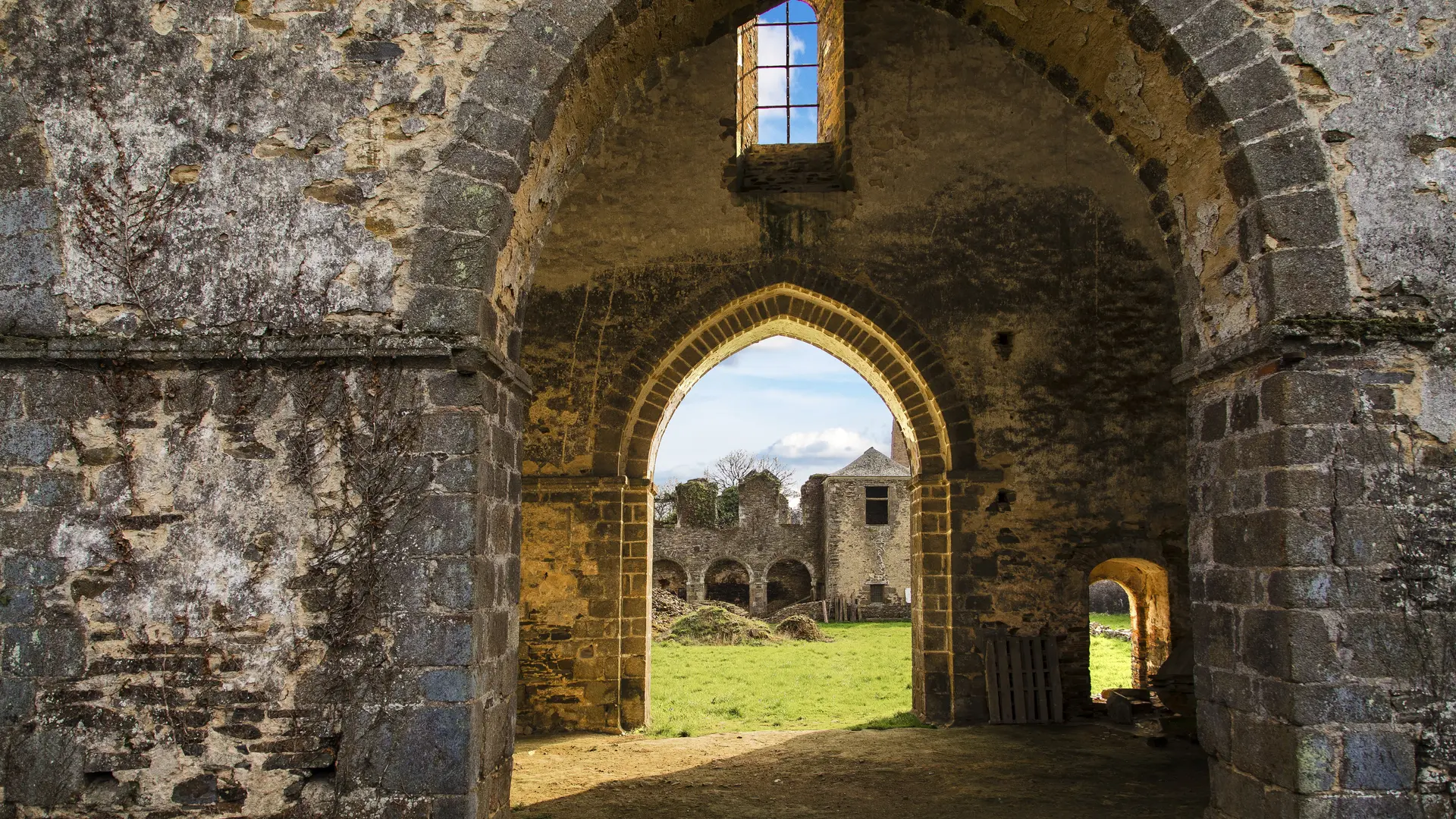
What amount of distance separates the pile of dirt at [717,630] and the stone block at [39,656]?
15176 millimetres

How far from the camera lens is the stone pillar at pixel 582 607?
395 inches

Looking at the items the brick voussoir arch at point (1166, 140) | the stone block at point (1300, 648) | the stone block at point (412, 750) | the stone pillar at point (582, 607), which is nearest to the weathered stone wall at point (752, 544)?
the stone pillar at point (582, 607)

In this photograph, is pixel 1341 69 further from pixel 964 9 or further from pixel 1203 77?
pixel 964 9


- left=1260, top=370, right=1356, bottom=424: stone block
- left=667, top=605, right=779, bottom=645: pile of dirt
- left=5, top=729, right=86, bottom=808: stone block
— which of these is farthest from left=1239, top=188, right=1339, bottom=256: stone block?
left=667, top=605, right=779, bottom=645: pile of dirt

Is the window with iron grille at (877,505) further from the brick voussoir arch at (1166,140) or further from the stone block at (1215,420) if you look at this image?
the brick voussoir arch at (1166,140)

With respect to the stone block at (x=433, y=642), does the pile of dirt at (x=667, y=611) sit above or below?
below

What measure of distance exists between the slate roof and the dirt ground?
17869 mm

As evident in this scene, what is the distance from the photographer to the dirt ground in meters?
6.83

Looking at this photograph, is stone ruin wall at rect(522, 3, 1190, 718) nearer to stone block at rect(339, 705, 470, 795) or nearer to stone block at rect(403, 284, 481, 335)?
stone block at rect(403, 284, 481, 335)

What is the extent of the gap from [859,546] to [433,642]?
23710mm

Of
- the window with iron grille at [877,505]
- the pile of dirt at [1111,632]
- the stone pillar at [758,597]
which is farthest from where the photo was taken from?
the window with iron grille at [877,505]

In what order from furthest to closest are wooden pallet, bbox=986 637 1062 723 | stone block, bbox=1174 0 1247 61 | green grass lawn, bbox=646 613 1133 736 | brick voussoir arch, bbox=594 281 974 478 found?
green grass lawn, bbox=646 613 1133 736 < brick voussoir arch, bbox=594 281 974 478 < wooden pallet, bbox=986 637 1062 723 < stone block, bbox=1174 0 1247 61

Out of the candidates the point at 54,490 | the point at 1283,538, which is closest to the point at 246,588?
the point at 54,490

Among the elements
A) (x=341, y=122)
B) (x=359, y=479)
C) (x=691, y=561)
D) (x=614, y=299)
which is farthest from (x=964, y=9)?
(x=691, y=561)
